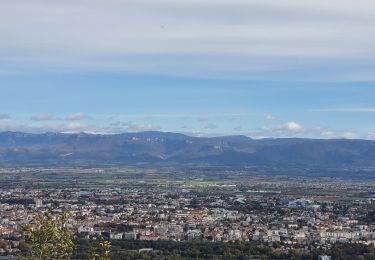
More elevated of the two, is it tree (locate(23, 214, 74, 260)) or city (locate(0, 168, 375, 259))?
tree (locate(23, 214, 74, 260))

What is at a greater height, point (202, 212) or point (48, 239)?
point (48, 239)

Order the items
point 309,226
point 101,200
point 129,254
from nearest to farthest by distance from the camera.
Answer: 1. point 129,254
2. point 309,226
3. point 101,200

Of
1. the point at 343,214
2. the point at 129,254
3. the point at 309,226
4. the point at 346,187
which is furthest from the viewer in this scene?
the point at 346,187

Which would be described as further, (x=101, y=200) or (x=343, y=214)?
(x=101, y=200)

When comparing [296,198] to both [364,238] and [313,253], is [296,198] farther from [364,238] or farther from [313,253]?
[313,253]

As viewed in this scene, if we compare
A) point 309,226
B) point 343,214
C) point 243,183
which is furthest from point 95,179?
point 309,226

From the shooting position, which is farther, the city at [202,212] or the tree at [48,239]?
the city at [202,212]

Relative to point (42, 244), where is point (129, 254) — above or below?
below

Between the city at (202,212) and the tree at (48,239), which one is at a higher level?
the tree at (48,239)

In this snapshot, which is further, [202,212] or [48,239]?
[202,212]

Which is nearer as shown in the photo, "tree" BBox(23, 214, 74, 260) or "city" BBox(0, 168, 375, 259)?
"tree" BBox(23, 214, 74, 260)
